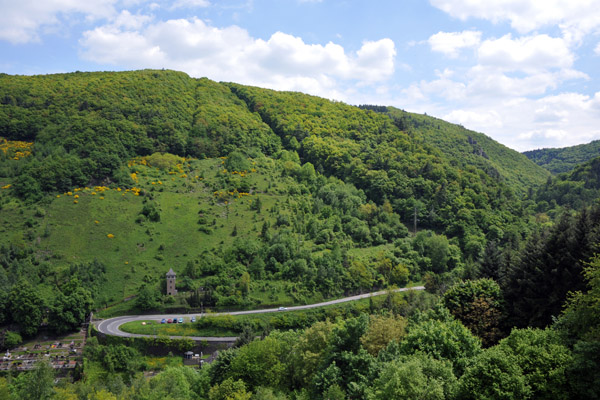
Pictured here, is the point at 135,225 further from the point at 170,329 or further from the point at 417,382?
the point at 417,382

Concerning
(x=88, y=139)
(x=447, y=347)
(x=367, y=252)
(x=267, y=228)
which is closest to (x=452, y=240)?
(x=367, y=252)

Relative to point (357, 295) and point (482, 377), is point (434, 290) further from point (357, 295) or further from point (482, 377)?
point (482, 377)

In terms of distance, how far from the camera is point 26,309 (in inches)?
2618

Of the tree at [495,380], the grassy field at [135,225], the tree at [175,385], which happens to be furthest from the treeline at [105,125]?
the tree at [495,380]

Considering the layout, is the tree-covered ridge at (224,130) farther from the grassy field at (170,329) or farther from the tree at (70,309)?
the grassy field at (170,329)

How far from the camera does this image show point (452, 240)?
103m

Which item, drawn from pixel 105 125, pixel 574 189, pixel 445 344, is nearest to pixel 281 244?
pixel 445 344

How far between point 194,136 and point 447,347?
12555 cm

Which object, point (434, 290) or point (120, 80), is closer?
point (434, 290)

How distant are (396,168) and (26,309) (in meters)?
102

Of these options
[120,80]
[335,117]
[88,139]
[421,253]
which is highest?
[120,80]

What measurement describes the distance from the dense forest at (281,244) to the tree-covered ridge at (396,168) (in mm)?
715

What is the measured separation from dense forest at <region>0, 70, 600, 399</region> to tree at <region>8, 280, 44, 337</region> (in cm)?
31

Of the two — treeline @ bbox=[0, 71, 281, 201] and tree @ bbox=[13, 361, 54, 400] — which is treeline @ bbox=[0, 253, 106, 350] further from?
tree @ bbox=[13, 361, 54, 400]
